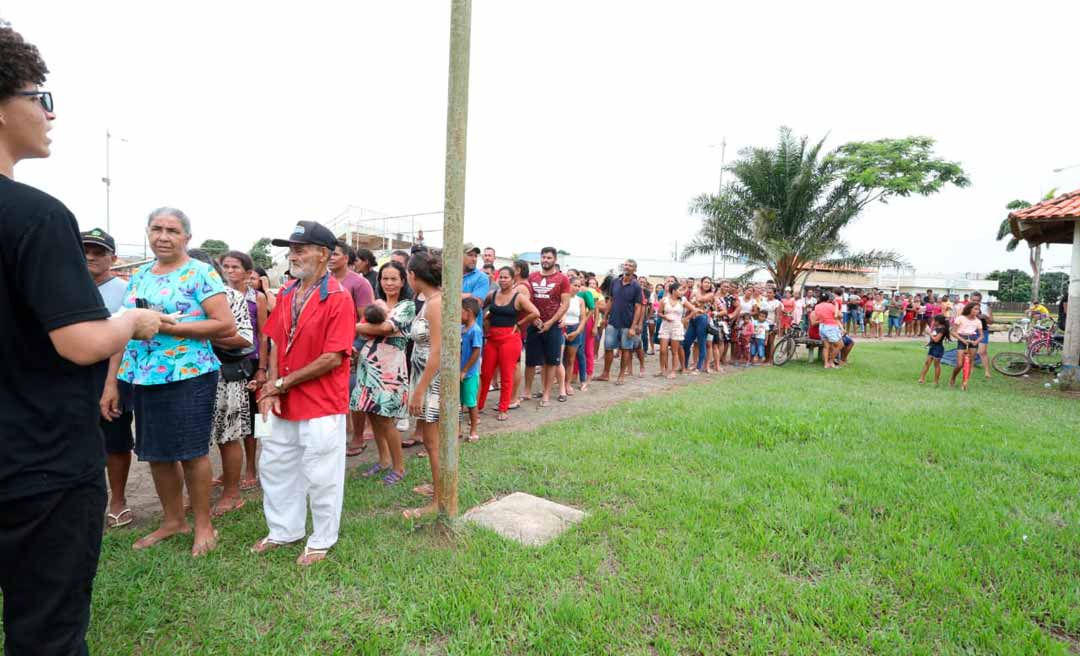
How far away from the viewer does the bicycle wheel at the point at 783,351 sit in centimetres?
1226

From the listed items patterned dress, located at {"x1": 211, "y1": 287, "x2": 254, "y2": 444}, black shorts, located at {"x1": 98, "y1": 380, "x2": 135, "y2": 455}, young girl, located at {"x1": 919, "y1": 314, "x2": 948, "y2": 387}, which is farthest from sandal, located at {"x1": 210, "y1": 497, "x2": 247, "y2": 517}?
young girl, located at {"x1": 919, "y1": 314, "x2": 948, "y2": 387}

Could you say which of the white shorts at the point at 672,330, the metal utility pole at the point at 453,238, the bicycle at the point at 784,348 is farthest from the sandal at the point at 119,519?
the bicycle at the point at 784,348

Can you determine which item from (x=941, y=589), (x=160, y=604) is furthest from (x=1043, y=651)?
(x=160, y=604)

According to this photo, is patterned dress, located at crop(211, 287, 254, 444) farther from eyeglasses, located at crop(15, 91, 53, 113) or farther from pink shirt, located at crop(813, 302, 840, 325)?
pink shirt, located at crop(813, 302, 840, 325)

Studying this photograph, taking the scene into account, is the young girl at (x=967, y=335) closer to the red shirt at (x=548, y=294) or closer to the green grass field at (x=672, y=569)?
the green grass field at (x=672, y=569)

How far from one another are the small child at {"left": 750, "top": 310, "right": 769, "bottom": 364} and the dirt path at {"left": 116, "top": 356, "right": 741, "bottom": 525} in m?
1.32

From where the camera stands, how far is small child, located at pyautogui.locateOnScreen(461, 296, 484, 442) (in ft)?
15.6

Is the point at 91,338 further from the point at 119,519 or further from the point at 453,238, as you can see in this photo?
the point at 119,519

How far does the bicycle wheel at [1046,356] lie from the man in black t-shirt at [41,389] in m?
15.1

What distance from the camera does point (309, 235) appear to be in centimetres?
304

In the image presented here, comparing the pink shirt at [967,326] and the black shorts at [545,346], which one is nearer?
the black shorts at [545,346]

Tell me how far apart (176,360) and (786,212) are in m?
20.2

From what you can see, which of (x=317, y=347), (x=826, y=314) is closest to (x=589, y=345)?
(x=826, y=314)

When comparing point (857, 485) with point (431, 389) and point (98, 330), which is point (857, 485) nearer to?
point (431, 389)
